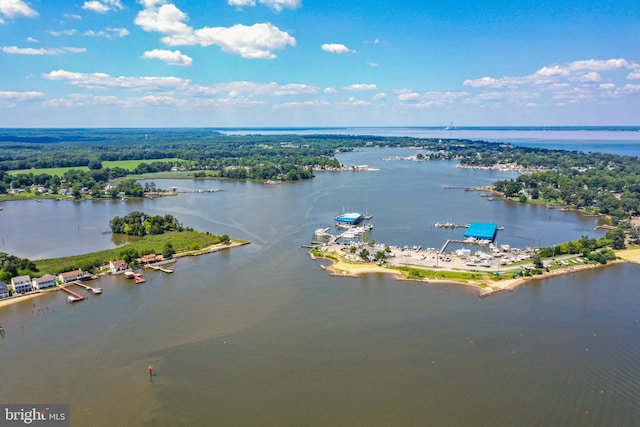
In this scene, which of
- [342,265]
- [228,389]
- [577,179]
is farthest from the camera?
[577,179]

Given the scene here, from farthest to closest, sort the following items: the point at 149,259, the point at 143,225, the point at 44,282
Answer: the point at 143,225, the point at 149,259, the point at 44,282

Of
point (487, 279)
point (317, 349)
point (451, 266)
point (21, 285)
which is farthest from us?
point (451, 266)

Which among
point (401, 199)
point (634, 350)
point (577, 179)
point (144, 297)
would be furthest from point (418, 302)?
point (577, 179)

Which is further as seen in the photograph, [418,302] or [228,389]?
[418,302]

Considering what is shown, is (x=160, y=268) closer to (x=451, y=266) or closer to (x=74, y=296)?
(x=74, y=296)

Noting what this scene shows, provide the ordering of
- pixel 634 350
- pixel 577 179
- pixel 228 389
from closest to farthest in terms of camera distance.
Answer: pixel 228 389 < pixel 634 350 < pixel 577 179

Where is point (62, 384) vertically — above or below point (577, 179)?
below

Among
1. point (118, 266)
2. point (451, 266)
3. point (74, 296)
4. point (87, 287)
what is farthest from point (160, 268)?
point (451, 266)

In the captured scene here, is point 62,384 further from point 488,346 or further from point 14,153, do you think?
point 14,153

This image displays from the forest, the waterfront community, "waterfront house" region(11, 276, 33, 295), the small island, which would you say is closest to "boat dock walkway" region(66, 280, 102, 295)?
the small island
